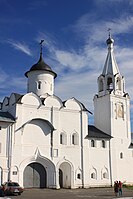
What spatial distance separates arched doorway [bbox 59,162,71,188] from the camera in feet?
98.4

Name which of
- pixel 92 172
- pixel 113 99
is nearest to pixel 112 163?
pixel 92 172

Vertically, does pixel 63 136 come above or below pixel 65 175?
above

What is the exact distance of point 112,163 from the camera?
32438mm

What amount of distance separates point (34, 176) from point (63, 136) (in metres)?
4.75

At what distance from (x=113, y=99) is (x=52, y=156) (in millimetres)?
10339

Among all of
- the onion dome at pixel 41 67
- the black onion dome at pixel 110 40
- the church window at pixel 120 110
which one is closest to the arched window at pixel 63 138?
the onion dome at pixel 41 67

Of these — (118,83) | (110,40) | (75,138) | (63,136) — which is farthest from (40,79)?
(110,40)

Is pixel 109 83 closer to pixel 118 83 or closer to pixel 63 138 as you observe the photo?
pixel 118 83

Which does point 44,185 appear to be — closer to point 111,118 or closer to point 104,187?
point 104,187

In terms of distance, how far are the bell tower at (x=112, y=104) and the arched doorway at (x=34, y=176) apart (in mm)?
9036

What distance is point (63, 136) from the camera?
3006cm

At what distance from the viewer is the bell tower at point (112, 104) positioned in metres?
34.1

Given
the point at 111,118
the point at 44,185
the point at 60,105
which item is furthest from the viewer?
the point at 111,118

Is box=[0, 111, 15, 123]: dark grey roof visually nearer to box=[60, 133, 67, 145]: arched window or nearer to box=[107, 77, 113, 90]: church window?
box=[60, 133, 67, 145]: arched window
